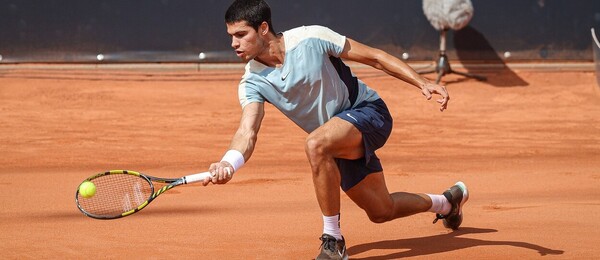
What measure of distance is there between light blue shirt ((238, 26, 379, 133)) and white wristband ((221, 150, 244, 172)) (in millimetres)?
377

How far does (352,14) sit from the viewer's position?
13.6 meters

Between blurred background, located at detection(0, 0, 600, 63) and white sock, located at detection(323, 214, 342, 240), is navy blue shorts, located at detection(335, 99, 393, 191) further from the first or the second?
blurred background, located at detection(0, 0, 600, 63)

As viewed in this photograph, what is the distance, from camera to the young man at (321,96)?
5.24m

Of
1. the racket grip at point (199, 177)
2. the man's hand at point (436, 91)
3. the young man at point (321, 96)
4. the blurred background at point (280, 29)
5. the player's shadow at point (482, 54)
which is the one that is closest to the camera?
the racket grip at point (199, 177)

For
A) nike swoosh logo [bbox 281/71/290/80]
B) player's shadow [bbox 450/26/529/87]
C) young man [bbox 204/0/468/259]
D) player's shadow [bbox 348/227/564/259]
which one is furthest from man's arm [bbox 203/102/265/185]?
player's shadow [bbox 450/26/529/87]

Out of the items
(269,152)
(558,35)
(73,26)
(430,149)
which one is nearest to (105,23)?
(73,26)

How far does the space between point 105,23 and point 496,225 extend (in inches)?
308

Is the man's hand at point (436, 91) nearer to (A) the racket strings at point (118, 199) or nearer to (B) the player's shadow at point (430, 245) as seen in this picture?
(B) the player's shadow at point (430, 245)

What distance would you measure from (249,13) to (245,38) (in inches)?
5.1

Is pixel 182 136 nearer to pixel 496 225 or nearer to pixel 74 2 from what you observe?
pixel 74 2

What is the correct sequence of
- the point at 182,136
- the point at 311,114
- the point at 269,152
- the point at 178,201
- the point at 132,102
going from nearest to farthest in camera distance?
A: the point at 311,114, the point at 178,201, the point at 269,152, the point at 182,136, the point at 132,102

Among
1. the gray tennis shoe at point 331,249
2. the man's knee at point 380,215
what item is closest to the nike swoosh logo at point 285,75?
the gray tennis shoe at point 331,249

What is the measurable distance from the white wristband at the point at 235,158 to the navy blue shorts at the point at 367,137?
598mm

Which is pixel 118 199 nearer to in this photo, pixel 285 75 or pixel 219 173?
pixel 219 173
